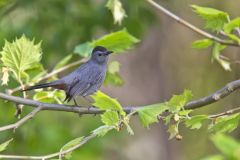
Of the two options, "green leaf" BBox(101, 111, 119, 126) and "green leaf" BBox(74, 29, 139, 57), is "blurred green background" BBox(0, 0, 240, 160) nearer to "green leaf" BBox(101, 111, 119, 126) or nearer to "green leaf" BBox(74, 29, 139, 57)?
"green leaf" BBox(74, 29, 139, 57)

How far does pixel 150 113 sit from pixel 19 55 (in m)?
0.83

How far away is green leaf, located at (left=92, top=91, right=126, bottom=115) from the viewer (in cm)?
252

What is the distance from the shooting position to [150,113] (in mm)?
2611

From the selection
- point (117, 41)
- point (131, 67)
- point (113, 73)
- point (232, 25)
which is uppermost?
point (232, 25)

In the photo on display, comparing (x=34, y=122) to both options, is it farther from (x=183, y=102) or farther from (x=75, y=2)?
(x=183, y=102)

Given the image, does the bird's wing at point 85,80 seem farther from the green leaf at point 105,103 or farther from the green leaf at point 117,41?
the green leaf at point 105,103

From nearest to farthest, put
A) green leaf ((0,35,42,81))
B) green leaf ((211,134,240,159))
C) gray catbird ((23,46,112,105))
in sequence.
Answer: green leaf ((211,134,240,159)) < green leaf ((0,35,42,81)) < gray catbird ((23,46,112,105))

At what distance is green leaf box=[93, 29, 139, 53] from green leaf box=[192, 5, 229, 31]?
0.72 meters

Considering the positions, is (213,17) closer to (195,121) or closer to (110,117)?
(195,121)

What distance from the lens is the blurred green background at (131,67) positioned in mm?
6125

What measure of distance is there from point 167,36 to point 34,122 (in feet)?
9.76

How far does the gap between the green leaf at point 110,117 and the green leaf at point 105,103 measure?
0.08ft

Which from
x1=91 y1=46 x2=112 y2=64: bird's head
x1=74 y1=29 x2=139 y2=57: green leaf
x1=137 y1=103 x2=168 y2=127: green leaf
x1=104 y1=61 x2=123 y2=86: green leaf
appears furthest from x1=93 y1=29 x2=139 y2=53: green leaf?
x1=137 y1=103 x2=168 y2=127: green leaf

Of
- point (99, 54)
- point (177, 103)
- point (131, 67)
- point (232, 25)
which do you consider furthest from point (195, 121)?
point (131, 67)
